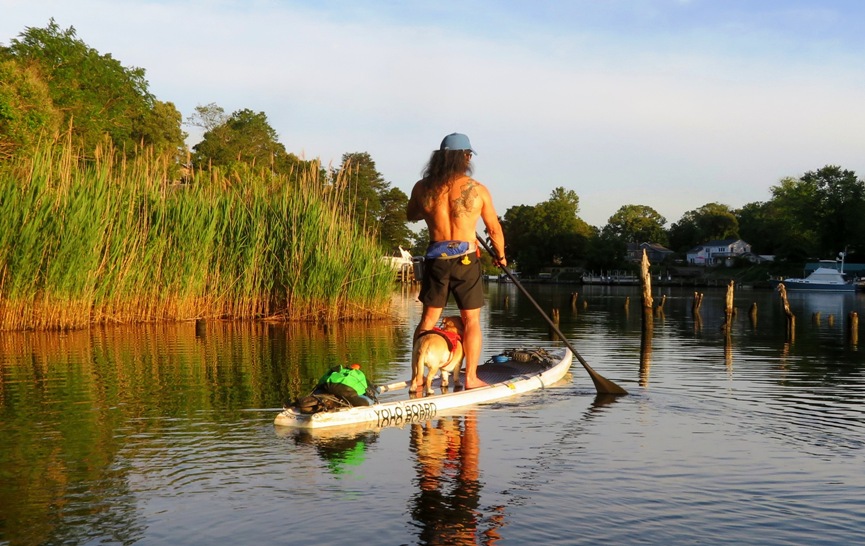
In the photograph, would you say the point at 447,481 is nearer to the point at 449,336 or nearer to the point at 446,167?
the point at 449,336

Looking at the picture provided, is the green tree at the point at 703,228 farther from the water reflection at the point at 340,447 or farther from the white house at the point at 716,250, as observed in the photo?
the water reflection at the point at 340,447

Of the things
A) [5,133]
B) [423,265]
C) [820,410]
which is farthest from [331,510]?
[5,133]

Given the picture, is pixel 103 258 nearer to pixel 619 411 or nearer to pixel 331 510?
pixel 619 411

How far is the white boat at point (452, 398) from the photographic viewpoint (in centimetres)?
845

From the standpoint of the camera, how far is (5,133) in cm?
2919

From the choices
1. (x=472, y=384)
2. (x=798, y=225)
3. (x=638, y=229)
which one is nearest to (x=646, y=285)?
(x=472, y=384)

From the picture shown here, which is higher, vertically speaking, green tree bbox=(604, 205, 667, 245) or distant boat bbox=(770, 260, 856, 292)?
green tree bbox=(604, 205, 667, 245)

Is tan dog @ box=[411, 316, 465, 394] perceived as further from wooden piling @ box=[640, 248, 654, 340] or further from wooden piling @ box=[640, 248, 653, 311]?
wooden piling @ box=[640, 248, 653, 311]

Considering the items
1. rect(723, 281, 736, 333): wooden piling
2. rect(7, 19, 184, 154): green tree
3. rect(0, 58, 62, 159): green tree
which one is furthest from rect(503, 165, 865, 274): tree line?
rect(0, 58, 62, 159): green tree

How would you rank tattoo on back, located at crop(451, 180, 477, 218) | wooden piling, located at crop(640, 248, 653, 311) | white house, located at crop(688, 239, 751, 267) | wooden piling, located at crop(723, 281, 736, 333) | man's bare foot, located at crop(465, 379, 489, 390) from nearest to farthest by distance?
tattoo on back, located at crop(451, 180, 477, 218) → man's bare foot, located at crop(465, 379, 489, 390) → wooden piling, located at crop(723, 281, 736, 333) → wooden piling, located at crop(640, 248, 653, 311) → white house, located at crop(688, 239, 751, 267)

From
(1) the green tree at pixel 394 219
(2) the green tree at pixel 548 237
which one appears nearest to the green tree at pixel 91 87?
(1) the green tree at pixel 394 219

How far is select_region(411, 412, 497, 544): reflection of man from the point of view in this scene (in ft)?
17.3

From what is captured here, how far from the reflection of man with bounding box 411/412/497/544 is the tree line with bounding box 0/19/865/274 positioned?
13191 millimetres

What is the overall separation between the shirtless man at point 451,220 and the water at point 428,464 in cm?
130
